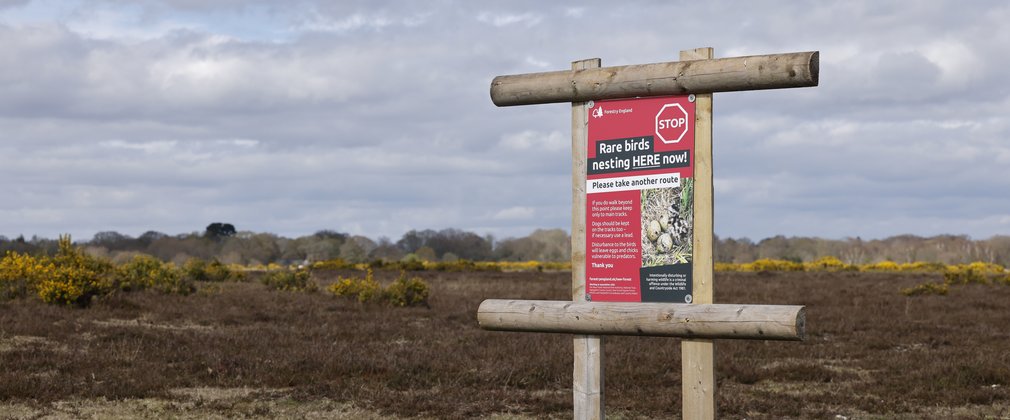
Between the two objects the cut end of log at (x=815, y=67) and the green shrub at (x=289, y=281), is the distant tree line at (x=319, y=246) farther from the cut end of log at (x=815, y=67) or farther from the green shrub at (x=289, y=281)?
the cut end of log at (x=815, y=67)

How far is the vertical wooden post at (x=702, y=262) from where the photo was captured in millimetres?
7391

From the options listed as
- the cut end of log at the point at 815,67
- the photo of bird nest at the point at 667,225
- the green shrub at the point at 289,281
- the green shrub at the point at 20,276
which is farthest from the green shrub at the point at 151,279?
the cut end of log at the point at 815,67

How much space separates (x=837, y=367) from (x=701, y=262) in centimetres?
896

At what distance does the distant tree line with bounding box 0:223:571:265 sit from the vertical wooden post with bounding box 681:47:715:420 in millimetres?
69989

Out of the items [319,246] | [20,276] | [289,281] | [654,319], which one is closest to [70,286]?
[20,276]

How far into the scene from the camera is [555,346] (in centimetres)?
1616

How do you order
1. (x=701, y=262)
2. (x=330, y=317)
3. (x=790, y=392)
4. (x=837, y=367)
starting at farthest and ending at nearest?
1. (x=330, y=317)
2. (x=837, y=367)
3. (x=790, y=392)
4. (x=701, y=262)

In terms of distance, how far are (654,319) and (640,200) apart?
944mm

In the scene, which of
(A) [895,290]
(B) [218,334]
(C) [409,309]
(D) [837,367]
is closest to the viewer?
(D) [837,367]

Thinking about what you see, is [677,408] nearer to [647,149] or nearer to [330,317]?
[647,149]

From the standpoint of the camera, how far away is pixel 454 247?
117 metres

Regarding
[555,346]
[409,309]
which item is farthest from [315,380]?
[409,309]

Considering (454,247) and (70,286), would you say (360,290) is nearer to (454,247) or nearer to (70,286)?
(70,286)

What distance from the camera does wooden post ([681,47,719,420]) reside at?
7.39 meters
